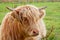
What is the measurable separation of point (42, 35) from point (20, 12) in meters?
0.56

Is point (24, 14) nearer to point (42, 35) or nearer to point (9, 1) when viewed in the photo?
point (42, 35)

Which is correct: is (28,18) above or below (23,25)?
above

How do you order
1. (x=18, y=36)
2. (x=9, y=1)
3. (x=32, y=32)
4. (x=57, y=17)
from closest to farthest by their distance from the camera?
(x=32, y=32)
(x=18, y=36)
(x=57, y=17)
(x=9, y=1)

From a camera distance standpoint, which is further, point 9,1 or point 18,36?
point 9,1

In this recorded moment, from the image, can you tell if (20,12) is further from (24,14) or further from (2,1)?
(2,1)

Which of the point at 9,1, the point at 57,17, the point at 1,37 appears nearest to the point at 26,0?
the point at 9,1

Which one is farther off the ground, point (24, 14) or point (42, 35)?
point (24, 14)

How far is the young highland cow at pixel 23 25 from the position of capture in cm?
595

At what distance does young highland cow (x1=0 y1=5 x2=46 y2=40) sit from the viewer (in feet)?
19.5

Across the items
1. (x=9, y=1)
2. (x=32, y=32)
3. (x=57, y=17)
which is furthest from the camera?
(x=9, y=1)

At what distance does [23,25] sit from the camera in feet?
19.7

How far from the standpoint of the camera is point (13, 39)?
6.21 meters

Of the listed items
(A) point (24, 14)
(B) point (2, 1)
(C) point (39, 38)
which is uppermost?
(A) point (24, 14)

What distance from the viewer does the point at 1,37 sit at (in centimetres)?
632
